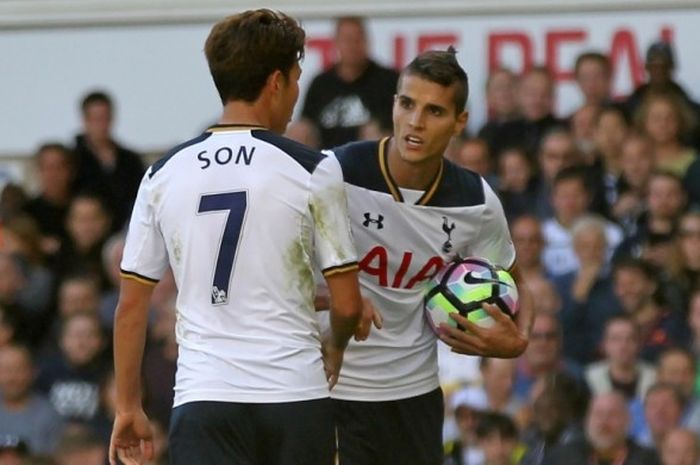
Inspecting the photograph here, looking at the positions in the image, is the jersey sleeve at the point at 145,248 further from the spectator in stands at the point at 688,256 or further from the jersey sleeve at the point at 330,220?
the spectator in stands at the point at 688,256

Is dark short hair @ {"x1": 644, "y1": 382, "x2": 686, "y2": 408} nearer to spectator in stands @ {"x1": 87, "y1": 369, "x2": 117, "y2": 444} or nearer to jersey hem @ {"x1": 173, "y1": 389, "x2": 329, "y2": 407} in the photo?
spectator in stands @ {"x1": 87, "y1": 369, "x2": 117, "y2": 444}

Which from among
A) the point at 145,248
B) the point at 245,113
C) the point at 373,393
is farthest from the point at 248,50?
the point at 373,393

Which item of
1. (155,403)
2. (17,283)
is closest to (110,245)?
(17,283)

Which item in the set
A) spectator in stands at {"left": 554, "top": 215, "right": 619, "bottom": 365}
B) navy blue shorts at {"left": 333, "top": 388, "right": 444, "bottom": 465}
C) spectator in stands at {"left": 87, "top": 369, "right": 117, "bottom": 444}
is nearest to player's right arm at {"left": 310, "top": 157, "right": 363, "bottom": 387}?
navy blue shorts at {"left": 333, "top": 388, "right": 444, "bottom": 465}

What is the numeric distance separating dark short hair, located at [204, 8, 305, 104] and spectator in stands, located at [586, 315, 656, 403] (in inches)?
179

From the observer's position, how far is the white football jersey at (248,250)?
5.70 meters

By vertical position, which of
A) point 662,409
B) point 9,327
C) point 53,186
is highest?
point 53,186

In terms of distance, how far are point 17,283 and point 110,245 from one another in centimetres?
60

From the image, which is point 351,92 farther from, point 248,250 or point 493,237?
point 248,250

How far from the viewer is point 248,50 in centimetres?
573

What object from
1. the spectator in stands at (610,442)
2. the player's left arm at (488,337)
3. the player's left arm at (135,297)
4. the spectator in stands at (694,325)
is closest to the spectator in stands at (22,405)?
the spectator in stands at (610,442)

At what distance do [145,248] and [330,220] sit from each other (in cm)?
58

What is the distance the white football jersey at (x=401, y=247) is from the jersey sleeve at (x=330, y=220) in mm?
1082

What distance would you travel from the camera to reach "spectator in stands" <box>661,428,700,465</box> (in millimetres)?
9367
